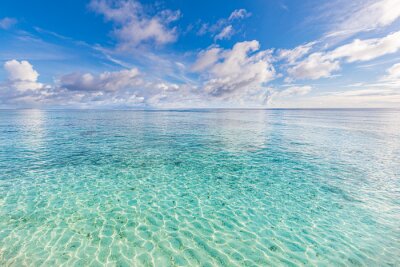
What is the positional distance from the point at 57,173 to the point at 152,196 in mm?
9070

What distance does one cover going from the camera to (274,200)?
1202 cm

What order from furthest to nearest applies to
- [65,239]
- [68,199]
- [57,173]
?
[57,173] → [68,199] → [65,239]

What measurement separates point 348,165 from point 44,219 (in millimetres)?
23682

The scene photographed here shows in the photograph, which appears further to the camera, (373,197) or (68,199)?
(373,197)

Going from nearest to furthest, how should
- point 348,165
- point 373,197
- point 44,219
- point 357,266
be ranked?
point 357,266 < point 44,219 < point 373,197 < point 348,165

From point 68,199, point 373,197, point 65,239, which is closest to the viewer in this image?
point 65,239

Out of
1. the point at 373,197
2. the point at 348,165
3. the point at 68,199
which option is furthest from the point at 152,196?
the point at 348,165

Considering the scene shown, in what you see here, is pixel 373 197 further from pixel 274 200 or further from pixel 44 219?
pixel 44 219

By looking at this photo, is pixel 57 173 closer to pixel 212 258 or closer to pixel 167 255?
pixel 167 255

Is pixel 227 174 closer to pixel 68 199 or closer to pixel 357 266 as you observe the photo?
pixel 357 266

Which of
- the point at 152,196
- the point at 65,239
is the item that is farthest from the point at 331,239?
the point at 65,239

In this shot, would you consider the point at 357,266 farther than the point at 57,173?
No

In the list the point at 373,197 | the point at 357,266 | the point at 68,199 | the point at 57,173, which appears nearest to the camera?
the point at 357,266

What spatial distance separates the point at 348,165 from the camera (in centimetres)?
1888
